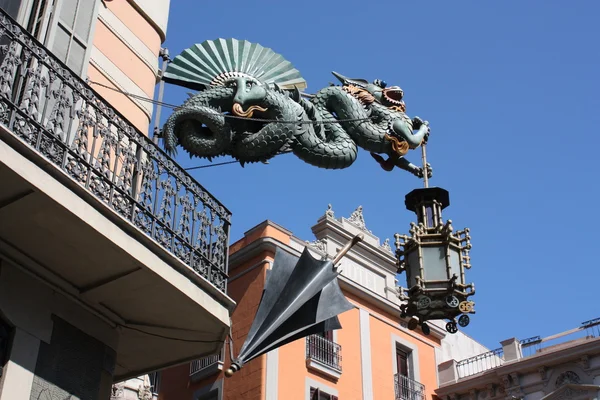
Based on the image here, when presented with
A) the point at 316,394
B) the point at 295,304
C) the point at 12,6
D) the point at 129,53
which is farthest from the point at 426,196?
the point at 316,394


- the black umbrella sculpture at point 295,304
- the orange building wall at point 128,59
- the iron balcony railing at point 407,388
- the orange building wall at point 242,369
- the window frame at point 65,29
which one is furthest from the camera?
the iron balcony railing at point 407,388

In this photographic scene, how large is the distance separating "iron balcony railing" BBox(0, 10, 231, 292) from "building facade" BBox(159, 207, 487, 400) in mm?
12308

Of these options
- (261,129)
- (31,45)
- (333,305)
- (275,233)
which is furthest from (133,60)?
(275,233)

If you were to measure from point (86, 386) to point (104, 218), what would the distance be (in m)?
1.45

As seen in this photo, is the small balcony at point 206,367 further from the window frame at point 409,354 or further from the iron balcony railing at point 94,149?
the iron balcony railing at point 94,149

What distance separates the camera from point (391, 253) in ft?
90.9

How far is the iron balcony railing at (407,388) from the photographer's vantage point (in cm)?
2511

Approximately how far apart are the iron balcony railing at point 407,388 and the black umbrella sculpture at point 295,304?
17.4 m

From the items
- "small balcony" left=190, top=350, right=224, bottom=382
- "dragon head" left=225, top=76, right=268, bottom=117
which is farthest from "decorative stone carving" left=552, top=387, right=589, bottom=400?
"dragon head" left=225, top=76, right=268, bottom=117

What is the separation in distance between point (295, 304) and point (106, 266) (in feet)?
5.61

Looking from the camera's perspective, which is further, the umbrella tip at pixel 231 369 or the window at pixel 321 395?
the window at pixel 321 395

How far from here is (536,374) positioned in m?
25.5

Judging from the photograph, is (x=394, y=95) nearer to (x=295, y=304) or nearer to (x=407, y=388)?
(x=295, y=304)

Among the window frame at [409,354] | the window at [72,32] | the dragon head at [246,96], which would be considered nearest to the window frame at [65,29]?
the window at [72,32]
